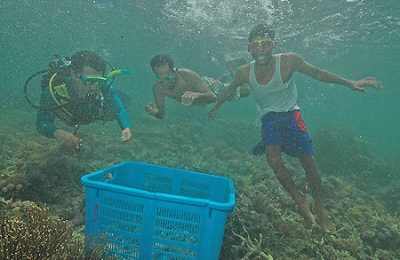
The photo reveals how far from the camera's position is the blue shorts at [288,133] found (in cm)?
603

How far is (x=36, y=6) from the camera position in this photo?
1246 inches

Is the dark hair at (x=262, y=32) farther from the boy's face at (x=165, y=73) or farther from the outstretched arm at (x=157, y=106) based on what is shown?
the outstretched arm at (x=157, y=106)

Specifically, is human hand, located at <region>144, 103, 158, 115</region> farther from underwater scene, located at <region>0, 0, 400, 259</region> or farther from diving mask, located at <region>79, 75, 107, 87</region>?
diving mask, located at <region>79, 75, 107, 87</region>

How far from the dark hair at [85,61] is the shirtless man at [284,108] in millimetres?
3333

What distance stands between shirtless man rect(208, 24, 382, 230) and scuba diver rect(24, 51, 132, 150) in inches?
118

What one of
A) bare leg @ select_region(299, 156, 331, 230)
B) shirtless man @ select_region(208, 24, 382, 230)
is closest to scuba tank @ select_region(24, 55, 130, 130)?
shirtless man @ select_region(208, 24, 382, 230)

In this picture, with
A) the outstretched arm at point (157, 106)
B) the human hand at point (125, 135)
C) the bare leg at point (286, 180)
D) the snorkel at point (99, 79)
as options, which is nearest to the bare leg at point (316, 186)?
the bare leg at point (286, 180)

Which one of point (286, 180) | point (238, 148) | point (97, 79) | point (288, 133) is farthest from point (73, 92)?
point (238, 148)

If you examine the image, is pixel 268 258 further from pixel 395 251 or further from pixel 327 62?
pixel 327 62

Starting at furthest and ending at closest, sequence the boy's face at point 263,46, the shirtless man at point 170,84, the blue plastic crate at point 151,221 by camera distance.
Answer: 1. the shirtless man at point 170,84
2. the boy's face at point 263,46
3. the blue plastic crate at point 151,221

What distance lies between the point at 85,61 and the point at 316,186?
5.64 m

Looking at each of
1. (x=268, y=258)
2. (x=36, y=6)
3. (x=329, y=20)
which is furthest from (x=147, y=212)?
(x=36, y=6)

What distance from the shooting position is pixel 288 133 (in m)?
6.12

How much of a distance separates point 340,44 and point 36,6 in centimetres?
3094
